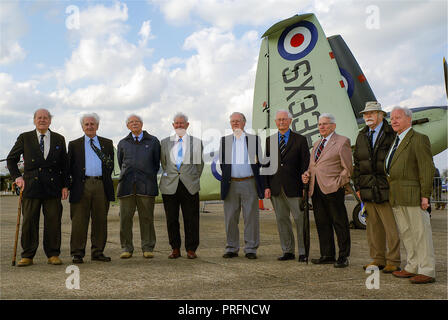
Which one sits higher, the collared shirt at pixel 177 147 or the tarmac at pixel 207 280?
the collared shirt at pixel 177 147

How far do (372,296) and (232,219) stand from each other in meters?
1.98

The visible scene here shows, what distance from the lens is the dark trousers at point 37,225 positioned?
4168 millimetres

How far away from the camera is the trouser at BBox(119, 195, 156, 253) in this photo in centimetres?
458

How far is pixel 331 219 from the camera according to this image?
4133 mm

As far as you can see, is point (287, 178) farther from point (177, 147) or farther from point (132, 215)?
point (132, 215)

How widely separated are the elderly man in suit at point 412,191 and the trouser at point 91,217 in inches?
116

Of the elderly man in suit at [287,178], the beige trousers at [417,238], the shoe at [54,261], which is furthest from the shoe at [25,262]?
the beige trousers at [417,238]

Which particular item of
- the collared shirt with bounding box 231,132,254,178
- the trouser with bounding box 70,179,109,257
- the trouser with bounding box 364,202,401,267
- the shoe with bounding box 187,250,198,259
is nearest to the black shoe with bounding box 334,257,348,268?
the trouser with bounding box 364,202,401,267

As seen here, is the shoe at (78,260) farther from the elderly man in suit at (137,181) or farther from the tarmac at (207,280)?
the elderly man in suit at (137,181)

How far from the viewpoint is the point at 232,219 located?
4594 millimetres

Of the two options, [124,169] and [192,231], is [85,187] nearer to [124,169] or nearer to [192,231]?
[124,169]

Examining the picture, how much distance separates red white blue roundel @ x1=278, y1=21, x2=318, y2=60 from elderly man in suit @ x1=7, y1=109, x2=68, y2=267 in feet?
17.8

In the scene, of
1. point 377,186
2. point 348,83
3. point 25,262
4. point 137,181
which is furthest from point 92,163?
point 348,83

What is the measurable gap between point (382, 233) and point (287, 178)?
1090 mm
